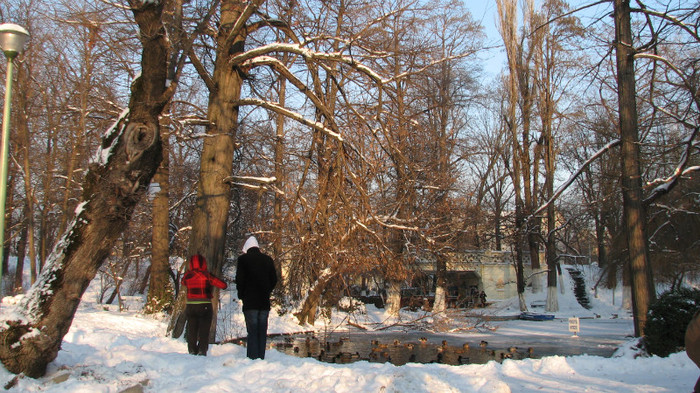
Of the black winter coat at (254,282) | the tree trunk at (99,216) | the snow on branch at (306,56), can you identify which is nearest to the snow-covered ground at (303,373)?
the tree trunk at (99,216)

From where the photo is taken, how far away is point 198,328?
779 cm

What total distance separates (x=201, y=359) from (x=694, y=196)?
25.7 m

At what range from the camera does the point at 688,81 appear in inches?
456

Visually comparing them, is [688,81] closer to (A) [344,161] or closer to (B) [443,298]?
(A) [344,161]

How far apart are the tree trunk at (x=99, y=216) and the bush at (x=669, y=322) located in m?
8.68

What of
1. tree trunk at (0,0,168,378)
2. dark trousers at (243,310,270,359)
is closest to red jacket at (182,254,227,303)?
dark trousers at (243,310,270,359)

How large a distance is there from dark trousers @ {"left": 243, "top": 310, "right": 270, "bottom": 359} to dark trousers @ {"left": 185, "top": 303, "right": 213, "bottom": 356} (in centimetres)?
66

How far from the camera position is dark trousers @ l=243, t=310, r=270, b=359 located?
7438mm

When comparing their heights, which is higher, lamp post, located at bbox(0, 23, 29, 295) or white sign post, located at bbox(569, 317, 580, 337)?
lamp post, located at bbox(0, 23, 29, 295)

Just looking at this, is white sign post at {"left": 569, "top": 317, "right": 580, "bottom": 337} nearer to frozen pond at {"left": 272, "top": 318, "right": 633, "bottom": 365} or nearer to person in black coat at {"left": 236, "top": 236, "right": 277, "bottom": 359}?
frozen pond at {"left": 272, "top": 318, "right": 633, "bottom": 365}

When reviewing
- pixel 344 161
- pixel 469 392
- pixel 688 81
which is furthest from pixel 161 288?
pixel 688 81

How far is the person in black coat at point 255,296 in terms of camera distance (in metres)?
7.46

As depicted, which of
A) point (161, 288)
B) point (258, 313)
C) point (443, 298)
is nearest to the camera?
point (258, 313)

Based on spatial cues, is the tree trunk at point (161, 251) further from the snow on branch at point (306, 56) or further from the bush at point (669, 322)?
the bush at point (669, 322)
